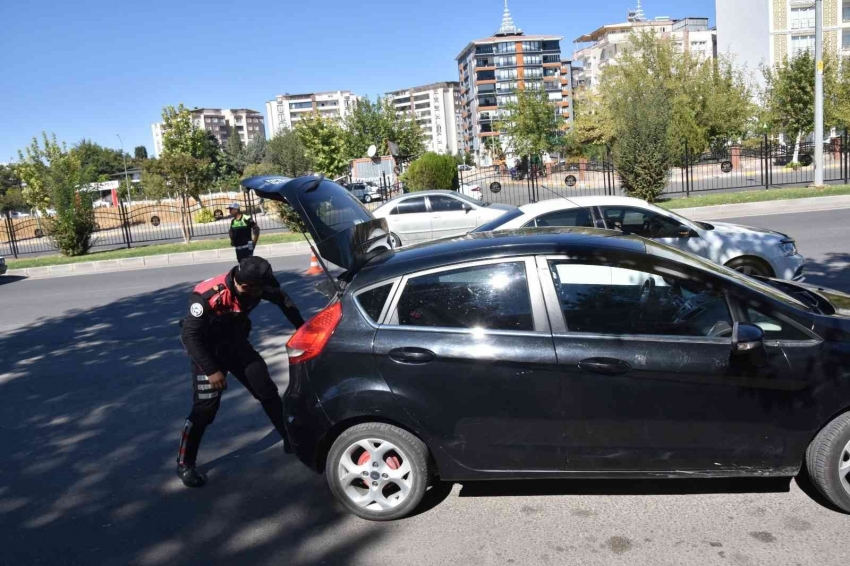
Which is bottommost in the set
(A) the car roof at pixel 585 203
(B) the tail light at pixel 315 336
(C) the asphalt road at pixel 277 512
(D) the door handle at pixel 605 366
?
(C) the asphalt road at pixel 277 512

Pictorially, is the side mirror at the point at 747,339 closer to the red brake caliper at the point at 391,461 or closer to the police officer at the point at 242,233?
the red brake caliper at the point at 391,461

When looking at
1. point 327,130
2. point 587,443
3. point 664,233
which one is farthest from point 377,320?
point 327,130

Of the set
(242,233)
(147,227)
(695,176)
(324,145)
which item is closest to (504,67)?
(324,145)

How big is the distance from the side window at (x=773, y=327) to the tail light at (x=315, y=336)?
2232 mm

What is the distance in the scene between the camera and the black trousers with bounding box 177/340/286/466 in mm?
4609

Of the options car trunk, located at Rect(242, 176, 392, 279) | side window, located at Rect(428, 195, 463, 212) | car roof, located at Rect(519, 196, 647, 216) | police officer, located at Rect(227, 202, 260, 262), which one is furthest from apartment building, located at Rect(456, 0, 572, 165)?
car trunk, located at Rect(242, 176, 392, 279)

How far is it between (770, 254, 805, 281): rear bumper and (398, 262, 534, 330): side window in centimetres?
508

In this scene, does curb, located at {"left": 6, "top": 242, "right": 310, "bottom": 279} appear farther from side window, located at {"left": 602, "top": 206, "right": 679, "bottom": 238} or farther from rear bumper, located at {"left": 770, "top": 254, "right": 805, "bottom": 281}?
rear bumper, located at {"left": 770, "top": 254, "right": 805, "bottom": 281}

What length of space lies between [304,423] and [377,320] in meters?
0.72

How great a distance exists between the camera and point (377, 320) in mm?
4023

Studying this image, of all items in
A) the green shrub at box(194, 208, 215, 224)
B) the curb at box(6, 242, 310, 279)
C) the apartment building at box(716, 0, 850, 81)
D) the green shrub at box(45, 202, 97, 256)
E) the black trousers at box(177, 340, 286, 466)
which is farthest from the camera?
the apartment building at box(716, 0, 850, 81)

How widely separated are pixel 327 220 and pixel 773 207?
1702 cm

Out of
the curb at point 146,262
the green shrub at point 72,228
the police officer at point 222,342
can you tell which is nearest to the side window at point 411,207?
the curb at point 146,262

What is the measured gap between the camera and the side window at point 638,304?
383 centimetres
